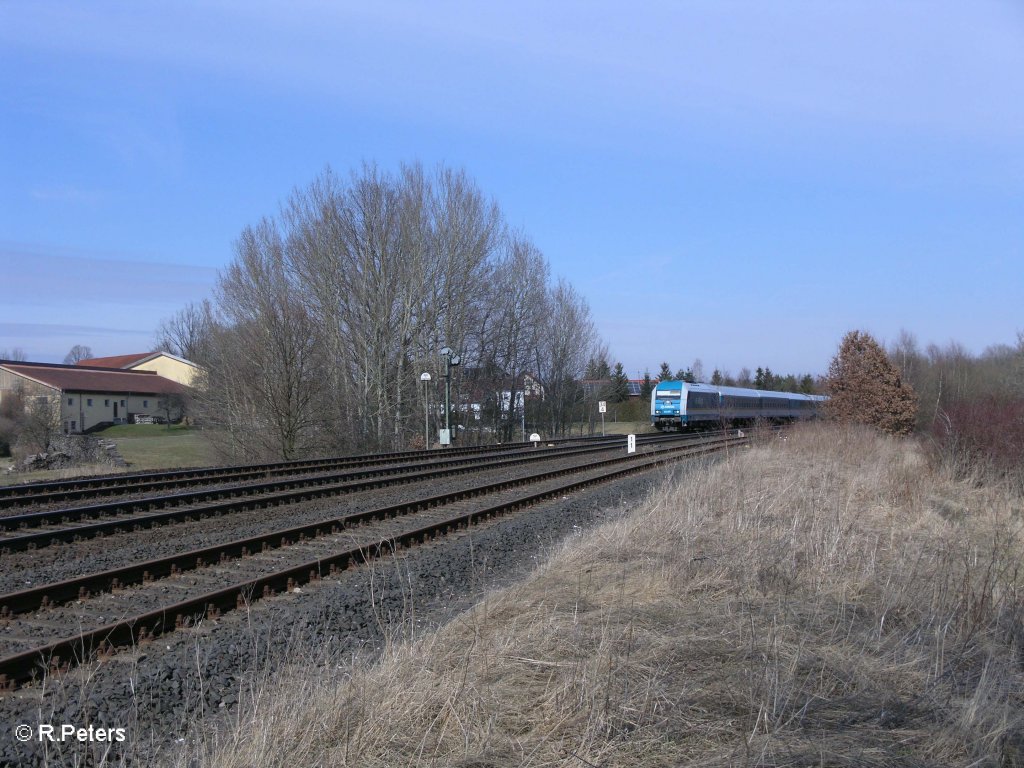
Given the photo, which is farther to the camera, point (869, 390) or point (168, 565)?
point (869, 390)

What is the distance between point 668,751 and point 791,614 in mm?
2819

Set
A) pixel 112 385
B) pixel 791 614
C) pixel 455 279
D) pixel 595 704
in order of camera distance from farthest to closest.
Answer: pixel 112 385
pixel 455 279
pixel 791 614
pixel 595 704

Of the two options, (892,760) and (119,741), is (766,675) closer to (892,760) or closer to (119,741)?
(892,760)

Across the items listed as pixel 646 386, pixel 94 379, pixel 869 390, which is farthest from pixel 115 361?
pixel 869 390

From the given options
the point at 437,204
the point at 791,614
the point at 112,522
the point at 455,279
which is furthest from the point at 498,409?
the point at 791,614

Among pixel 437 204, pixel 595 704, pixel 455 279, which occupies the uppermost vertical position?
pixel 437 204

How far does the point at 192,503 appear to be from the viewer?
1542 centimetres

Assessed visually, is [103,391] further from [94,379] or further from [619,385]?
[619,385]

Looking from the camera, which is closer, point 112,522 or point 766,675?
point 766,675

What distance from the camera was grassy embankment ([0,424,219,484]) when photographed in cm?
2600

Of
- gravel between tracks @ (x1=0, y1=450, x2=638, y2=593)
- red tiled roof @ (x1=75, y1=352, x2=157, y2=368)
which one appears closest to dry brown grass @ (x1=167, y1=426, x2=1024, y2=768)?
gravel between tracks @ (x1=0, y1=450, x2=638, y2=593)

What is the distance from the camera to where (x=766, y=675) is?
16.0ft

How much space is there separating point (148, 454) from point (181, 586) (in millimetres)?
40074

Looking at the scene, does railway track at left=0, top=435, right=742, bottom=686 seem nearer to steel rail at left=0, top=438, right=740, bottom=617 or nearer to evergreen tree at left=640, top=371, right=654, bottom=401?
steel rail at left=0, top=438, right=740, bottom=617
